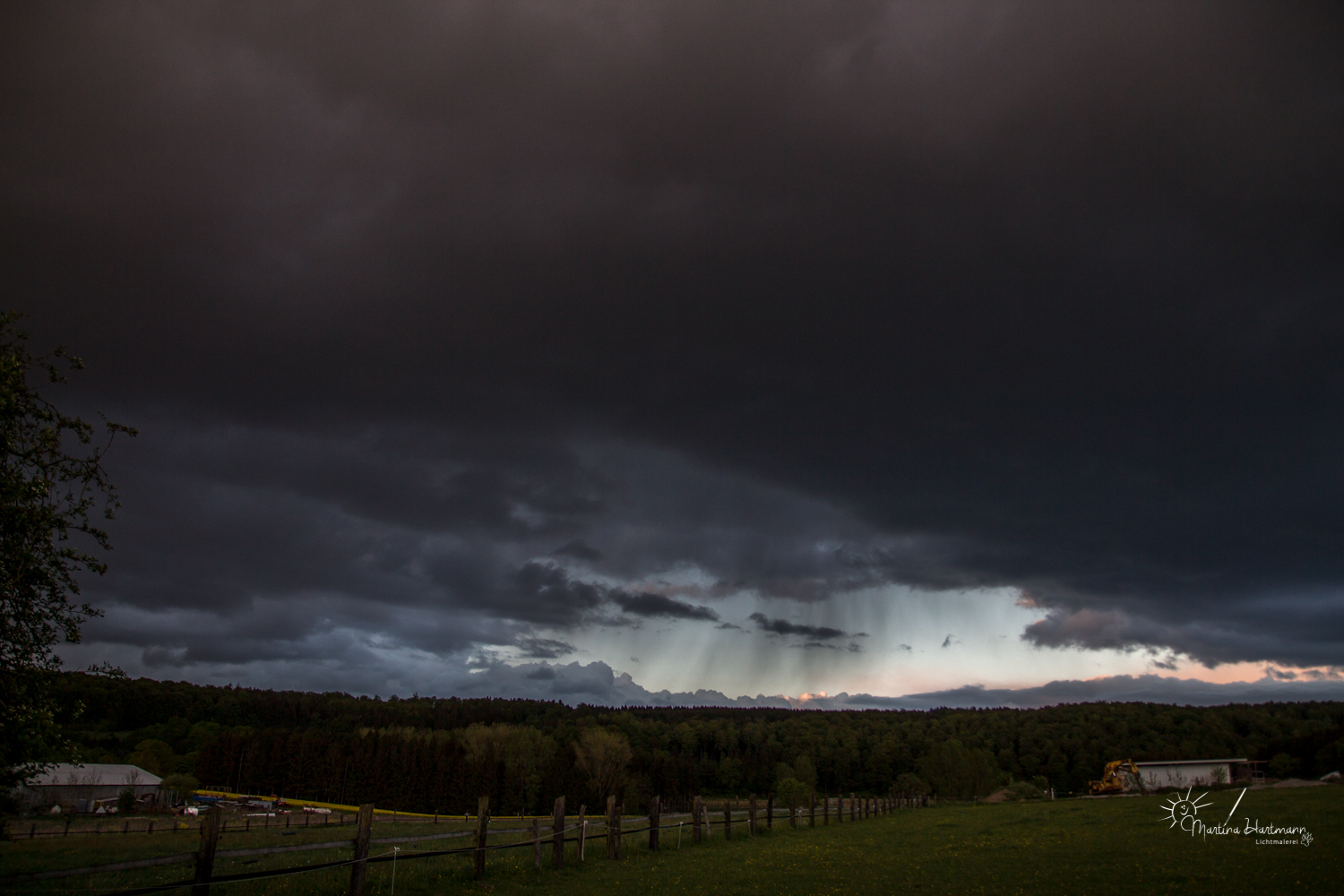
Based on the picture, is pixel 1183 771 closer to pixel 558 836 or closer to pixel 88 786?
pixel 558 836

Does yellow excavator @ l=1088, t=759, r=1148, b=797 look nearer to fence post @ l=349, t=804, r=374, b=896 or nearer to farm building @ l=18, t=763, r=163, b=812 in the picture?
fence post @ l=349, t=804, r=374, b=896

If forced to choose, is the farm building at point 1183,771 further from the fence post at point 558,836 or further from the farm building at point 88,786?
the farm building at point 88,786

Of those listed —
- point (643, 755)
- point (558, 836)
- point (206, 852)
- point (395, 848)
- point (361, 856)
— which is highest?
point (206, 852)

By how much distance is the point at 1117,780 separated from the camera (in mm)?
78250

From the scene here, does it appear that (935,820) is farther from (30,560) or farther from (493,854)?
(30,560)

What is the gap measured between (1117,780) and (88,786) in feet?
430

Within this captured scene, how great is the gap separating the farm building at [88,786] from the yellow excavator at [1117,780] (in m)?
122

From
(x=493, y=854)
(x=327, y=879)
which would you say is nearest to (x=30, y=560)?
(x=327, y=879)

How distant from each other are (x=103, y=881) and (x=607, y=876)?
18562mm

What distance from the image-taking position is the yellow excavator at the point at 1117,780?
3051 inches

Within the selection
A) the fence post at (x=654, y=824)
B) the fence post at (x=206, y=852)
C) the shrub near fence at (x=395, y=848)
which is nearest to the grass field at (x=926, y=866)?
the fence post at (x=654, y=824)

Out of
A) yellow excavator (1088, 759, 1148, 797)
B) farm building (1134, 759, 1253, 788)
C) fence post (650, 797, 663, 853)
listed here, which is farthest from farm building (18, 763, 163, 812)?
farm building (1134, 759, 1253, 788)

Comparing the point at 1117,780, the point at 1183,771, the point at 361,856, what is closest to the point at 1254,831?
the point at 361,856

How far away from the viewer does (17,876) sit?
8.52 metres
